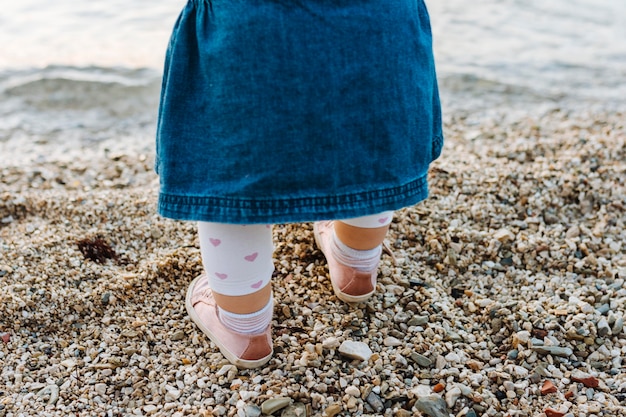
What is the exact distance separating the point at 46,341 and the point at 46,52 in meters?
4.28

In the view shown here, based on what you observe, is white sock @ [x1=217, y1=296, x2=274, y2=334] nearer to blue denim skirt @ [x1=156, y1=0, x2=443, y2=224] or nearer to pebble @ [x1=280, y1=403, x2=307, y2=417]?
pebble @ [x1=280, y1=403, x2=307, y2=417]

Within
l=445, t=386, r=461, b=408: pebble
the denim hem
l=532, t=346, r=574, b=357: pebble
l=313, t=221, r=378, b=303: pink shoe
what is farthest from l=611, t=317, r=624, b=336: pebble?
the denim hem

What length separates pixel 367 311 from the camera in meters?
2.10

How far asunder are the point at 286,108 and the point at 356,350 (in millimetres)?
867

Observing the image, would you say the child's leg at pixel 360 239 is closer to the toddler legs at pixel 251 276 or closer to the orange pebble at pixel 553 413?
the toddler legs at pixel 251 276

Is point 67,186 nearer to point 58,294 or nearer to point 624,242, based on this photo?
point 58,294

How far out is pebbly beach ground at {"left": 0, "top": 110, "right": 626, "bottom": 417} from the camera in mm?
1783

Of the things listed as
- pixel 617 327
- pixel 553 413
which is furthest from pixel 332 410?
pixel 617 327

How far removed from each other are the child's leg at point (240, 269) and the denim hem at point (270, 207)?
133 mm

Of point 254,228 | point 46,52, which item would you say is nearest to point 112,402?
point 254,228

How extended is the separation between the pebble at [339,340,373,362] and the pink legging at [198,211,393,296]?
0.36 metres

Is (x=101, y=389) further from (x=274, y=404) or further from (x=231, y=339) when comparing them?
(x=274, y=404)

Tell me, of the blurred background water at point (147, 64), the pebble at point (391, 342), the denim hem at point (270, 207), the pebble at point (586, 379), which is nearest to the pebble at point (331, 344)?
the pebble at point (391, 342)

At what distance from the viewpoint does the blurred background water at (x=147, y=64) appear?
438cm
